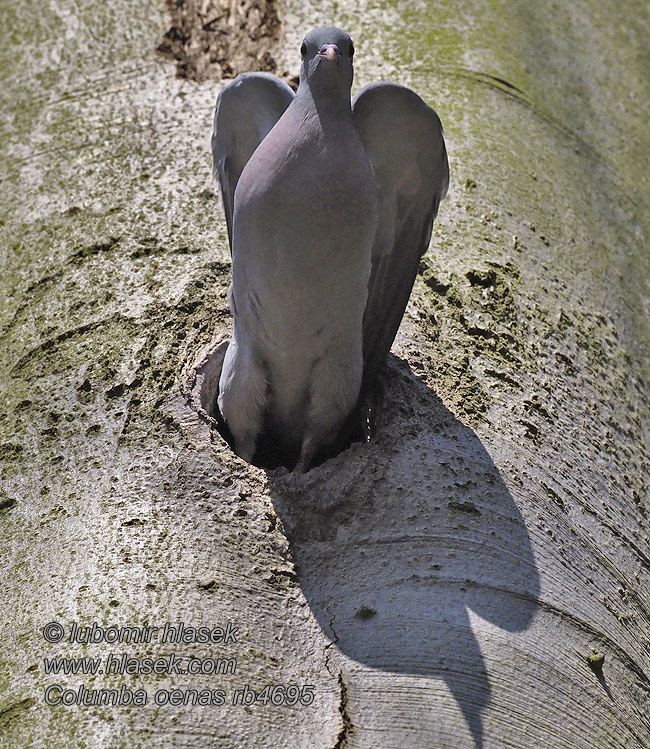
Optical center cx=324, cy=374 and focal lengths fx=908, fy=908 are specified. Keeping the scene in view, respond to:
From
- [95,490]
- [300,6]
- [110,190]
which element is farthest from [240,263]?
[300,6]

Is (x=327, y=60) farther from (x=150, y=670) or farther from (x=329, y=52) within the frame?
(x=150, y=670)

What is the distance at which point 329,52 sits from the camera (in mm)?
1045

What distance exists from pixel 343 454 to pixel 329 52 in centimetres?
50

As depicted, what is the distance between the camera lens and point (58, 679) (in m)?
0.93

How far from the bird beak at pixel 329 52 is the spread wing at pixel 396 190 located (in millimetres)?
82

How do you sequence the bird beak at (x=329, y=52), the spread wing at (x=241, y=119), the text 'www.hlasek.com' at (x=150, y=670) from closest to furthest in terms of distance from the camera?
the text 'www.hlasek.com' at (x=150, y=670)
the bird beak at (x=329, y=52)
the spread wing at (x=241, y=119)

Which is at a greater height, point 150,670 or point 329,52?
point 329,52

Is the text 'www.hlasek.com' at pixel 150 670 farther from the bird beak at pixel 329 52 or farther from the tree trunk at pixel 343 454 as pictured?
the bird beak at pixel 329 52

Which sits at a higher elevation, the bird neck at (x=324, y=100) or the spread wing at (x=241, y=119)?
the bird neck at (x=324, y=100)

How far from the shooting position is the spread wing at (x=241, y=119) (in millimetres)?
1165

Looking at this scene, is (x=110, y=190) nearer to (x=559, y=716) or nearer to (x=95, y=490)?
(x=95, y=490)

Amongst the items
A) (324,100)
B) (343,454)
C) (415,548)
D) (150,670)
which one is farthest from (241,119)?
(150,670)

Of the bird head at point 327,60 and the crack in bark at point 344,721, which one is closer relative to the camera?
the crack in bark at point 344,721

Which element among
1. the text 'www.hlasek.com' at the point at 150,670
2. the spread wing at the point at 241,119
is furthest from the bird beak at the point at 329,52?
the text 'www.hlasek.com' at the point at 150,670
